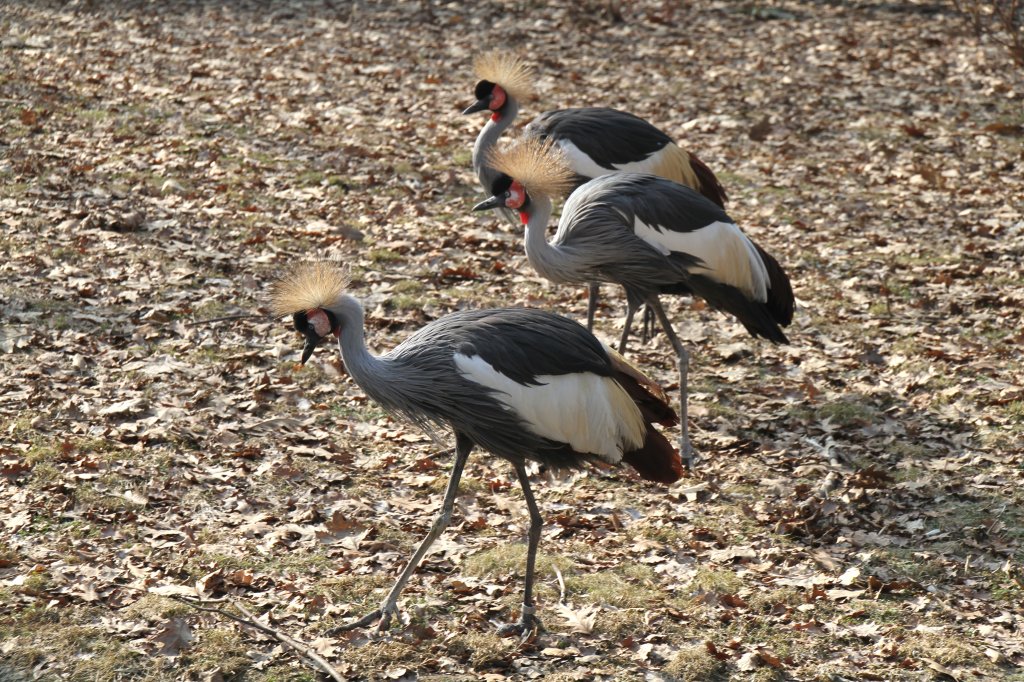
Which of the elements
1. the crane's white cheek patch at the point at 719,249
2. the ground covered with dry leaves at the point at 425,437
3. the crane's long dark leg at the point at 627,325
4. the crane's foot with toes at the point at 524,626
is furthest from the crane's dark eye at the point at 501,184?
the crane's foot with toes at the point at 524,626

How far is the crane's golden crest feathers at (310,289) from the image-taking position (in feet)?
16.3

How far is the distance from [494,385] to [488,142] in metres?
3.86

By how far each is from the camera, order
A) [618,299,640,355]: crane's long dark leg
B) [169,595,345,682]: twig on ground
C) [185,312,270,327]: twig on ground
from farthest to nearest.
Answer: [185,312,270,327]: twig on ground → [618,299,640,355]: crane's long dark leg → [169,595,345,682]: twig on ground

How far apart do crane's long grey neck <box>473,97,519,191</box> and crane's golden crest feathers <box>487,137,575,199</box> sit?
141 centimetres

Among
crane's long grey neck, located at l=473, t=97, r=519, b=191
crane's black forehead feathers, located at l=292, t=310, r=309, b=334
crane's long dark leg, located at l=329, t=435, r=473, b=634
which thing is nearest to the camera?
crane's long dark leg, located at l=329, t=435, r=473, b=634

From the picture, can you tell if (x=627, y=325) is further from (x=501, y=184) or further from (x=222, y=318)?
(x=222, y=318)

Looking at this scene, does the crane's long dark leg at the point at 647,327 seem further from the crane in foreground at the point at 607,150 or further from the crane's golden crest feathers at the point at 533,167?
the crane's golden crest feathers at the point at 533,167

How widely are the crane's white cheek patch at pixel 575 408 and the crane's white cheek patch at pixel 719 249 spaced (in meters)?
1.56

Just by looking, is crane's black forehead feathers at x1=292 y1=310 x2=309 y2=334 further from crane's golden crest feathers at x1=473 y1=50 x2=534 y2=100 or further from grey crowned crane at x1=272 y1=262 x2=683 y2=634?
crane's golden crest feathers at x1=473 y1=50 x2=534 y2=100

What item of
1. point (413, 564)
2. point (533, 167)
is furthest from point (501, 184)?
point (413, 564)

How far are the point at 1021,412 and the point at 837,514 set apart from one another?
164 cm

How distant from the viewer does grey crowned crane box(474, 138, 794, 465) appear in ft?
21.2

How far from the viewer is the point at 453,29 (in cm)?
1498

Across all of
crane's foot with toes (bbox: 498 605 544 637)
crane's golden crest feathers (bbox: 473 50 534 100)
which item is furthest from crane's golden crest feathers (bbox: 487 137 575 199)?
crane's foot with toes (bbox: 498 605 544 637)
